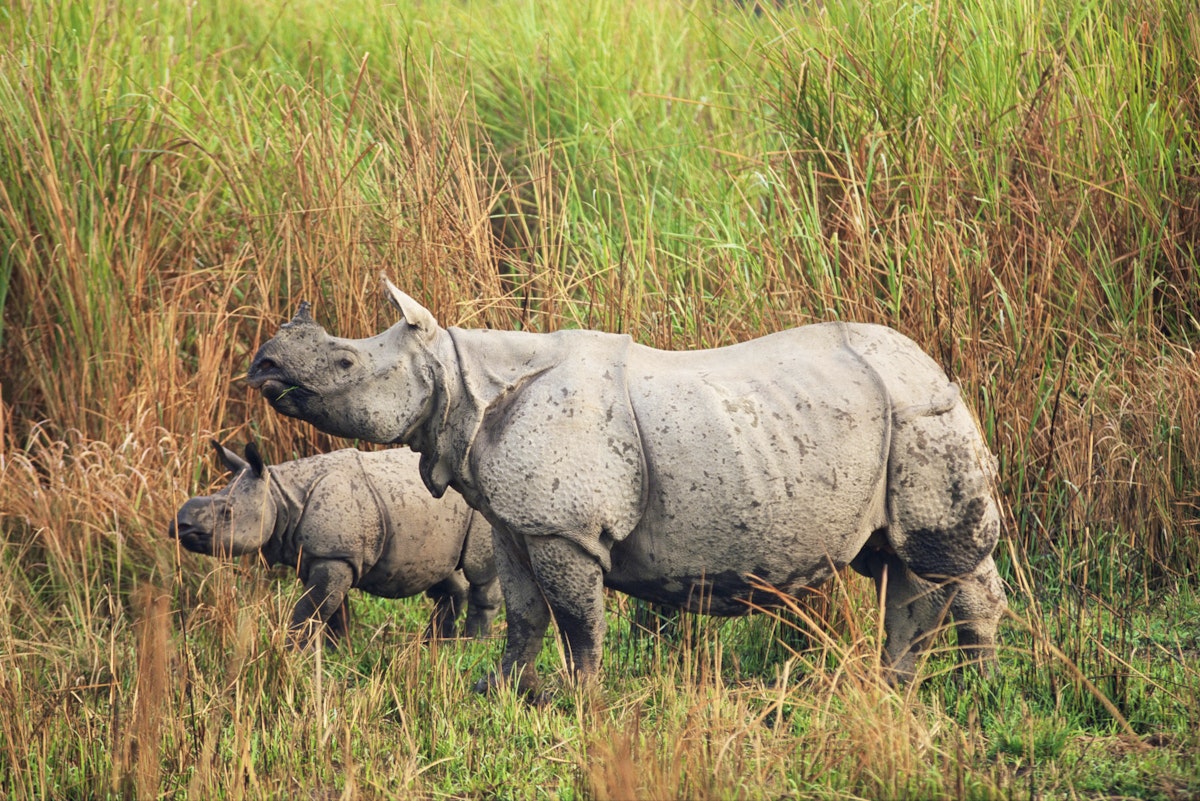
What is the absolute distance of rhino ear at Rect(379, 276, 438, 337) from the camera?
3.82 metres

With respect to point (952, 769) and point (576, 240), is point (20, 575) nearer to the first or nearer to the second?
point (576, 240)

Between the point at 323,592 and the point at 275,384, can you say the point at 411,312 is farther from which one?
the point at 323,592

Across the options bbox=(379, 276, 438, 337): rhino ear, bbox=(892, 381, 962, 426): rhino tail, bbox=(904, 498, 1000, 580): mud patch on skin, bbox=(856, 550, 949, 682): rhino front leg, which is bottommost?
bbox=(856, 550, 949, 682): rhino front leg

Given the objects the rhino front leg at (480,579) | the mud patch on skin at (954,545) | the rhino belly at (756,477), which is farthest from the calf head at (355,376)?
the mud patch on skin at (954,545)

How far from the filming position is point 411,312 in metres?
3.83

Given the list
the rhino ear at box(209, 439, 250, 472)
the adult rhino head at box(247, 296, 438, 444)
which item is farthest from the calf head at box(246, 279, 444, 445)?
the rhino ear at box(209, 439, 250, 472)

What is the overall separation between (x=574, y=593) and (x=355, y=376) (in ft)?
2.72

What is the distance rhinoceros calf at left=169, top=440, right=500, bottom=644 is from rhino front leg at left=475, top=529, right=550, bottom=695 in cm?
77

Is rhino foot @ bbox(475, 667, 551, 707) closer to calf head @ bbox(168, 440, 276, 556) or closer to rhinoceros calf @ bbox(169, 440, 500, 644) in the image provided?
rhinoceros calf @ bbox(169, 440, 500, 644)

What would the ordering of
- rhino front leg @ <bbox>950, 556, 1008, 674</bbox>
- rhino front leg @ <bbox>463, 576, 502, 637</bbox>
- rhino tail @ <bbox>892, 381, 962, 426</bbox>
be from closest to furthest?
1. rhino tail @ <bbox>892, 381, 962, 426</bbox>
2. rhino front leg @ <bbox>950, 556, 1008, 674</bbox>
3. rhino front leg @ <bbox>463, 576, 502, 637</bbox>

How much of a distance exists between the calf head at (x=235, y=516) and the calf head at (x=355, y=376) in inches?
44.2

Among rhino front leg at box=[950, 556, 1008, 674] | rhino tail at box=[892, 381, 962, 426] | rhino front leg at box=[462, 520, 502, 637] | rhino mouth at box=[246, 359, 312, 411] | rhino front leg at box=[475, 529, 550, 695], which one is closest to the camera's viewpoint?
rhino mouth at box=[246, 359, 312, 411]

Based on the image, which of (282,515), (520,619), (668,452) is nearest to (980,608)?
(668,452)

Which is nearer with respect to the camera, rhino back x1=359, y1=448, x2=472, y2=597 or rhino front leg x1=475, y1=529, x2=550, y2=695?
rhino front leg x1=475, y1=529, x2=550, y2=695
